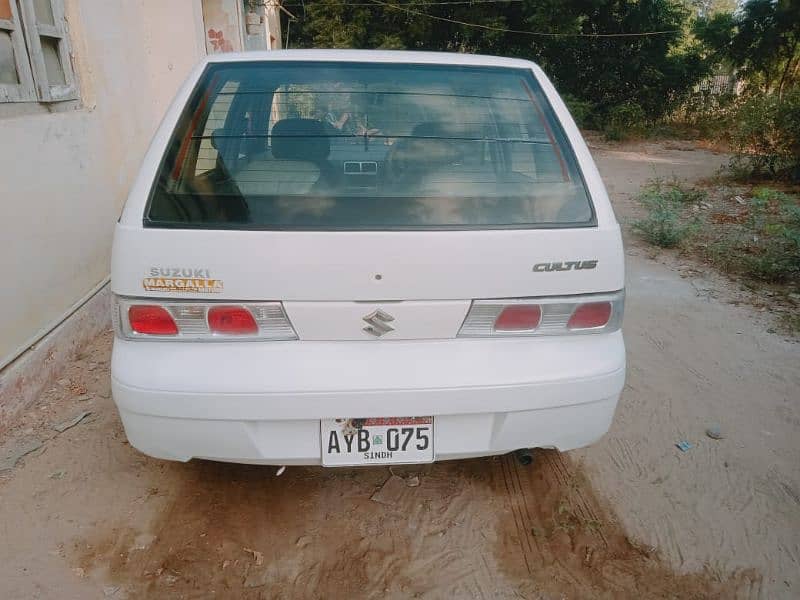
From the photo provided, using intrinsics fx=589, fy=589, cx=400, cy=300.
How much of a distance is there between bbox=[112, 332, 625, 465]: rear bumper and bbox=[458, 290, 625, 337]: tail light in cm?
4

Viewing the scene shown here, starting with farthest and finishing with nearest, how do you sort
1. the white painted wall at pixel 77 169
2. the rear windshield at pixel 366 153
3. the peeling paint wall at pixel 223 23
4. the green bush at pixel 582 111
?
the green bush at pixel 582 111 → the peeling paint wall at pixel 223 23 → the white painted wall at pixel 77 169 → the rear windshield at pixel 366 153

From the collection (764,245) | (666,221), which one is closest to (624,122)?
(666,221)

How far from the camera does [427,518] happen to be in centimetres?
236

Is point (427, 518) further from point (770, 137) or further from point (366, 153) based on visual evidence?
point (770, 137)

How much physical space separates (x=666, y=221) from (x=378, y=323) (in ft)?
17.6

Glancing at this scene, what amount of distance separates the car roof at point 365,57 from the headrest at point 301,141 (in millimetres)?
319

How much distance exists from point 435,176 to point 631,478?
5.30 feet

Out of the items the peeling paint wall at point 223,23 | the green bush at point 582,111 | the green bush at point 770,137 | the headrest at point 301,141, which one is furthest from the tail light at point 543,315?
the green bush at point 582,111

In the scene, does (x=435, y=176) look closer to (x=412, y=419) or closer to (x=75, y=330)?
(x=412, y=419)

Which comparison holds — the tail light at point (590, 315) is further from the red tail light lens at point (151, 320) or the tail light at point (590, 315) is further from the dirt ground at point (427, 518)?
the red tail light lens at point (151, 320)

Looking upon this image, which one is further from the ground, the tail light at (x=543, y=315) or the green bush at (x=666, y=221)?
the tail light at (x=543, y=315)

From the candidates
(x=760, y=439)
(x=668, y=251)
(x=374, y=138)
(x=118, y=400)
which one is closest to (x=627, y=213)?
(x=668, y=251)

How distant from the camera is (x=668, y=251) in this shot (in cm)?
606

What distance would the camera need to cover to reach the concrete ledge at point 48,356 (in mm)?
2944
